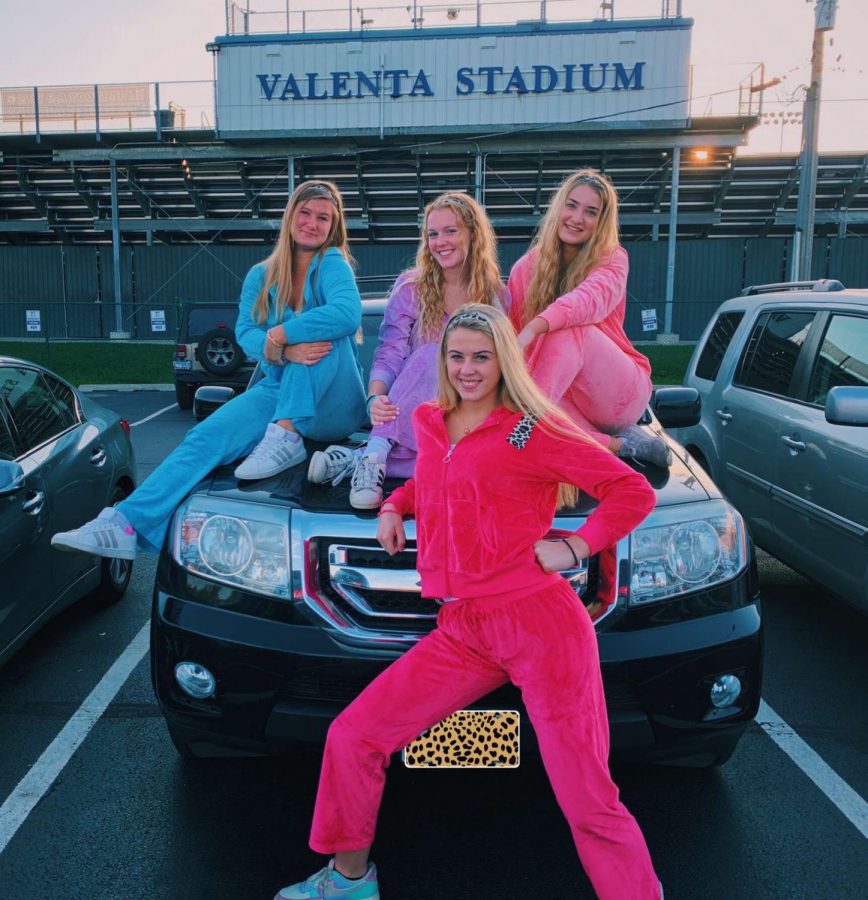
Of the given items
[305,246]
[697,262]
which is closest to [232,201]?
[697,262]

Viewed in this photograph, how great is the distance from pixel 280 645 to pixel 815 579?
304 cm

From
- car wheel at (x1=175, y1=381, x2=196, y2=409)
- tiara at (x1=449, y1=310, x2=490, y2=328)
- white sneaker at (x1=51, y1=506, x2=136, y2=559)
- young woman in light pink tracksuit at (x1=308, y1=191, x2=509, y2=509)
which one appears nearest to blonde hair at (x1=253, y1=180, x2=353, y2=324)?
young woman in light pink tracksuit at (x1=308, y1=191, x2=509, y2=509)

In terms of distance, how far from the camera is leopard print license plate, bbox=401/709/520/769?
107 inches

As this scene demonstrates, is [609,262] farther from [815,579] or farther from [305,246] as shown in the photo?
[815,579]

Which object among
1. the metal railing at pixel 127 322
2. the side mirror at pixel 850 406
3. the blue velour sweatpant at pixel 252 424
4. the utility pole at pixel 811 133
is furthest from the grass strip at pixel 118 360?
the blue velour sweatpant at pixel 252 424

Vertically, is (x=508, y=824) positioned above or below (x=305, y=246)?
below

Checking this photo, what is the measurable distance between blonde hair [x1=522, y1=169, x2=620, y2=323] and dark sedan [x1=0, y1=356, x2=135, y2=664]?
2.08 meters

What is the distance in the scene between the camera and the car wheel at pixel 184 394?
14516mm

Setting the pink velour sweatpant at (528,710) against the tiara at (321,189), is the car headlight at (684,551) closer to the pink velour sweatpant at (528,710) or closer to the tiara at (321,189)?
the pink velour sweatpant at (528,710)

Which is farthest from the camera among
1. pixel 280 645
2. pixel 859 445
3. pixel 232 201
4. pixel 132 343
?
pixel 232 201

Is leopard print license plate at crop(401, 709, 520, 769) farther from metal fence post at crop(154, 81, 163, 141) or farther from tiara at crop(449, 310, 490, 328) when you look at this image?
metal fence post at crop(154, 81, 163, 141)

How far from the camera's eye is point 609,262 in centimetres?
376

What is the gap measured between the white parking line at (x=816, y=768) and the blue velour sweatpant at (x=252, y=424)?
2080 millimetres

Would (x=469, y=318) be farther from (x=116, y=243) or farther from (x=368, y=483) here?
(x=116, y=243)
